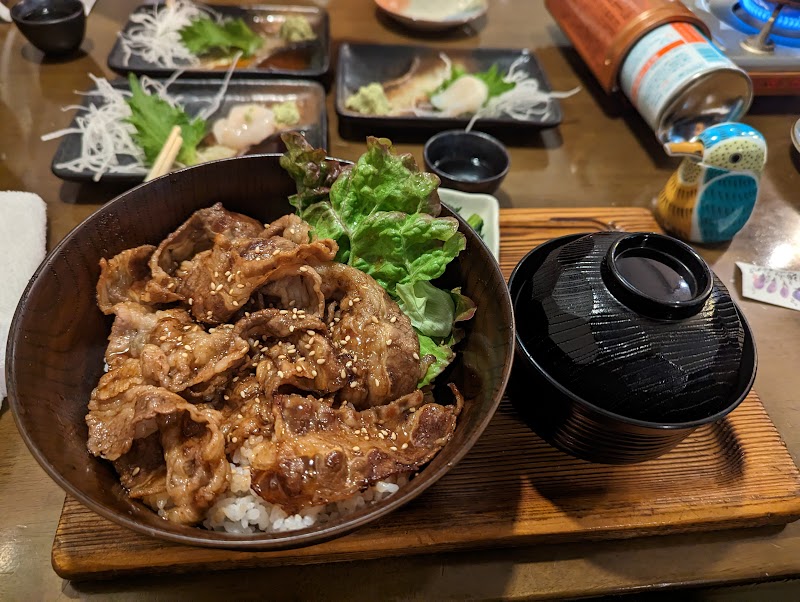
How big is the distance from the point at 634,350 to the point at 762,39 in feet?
11.1

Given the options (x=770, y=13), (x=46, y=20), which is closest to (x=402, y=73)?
(x=46, y=20)

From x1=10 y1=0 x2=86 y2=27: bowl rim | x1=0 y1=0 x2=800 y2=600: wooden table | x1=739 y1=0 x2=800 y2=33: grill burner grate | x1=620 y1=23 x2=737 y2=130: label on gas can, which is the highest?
x1=739 y1=0 x2=800 y2=33: grill burner grate

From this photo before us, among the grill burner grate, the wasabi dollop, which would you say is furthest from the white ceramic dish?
the grill burner grate

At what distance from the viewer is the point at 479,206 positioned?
253 cm

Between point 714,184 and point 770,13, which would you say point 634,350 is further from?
point 770,13

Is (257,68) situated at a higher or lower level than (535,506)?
higher

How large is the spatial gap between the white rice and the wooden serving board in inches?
3.6

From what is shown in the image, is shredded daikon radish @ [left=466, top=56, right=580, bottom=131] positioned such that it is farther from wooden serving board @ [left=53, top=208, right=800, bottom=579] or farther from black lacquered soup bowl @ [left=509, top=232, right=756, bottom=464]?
wooden serving board @ [left=53, top=208, right=800, bottom=579]

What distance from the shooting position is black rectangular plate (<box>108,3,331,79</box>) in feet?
11.5

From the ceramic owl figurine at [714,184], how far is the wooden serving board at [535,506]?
115cm

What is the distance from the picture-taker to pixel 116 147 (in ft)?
9.75

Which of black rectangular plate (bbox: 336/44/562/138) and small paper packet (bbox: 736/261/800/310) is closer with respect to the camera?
small paper packet (bbox: 736/261/800/310)

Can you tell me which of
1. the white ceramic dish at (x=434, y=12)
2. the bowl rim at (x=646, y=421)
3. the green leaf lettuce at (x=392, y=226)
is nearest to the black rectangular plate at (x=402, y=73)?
the white ceramic dish at (x=434, y=12)

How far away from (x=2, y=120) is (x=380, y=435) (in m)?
3.36
